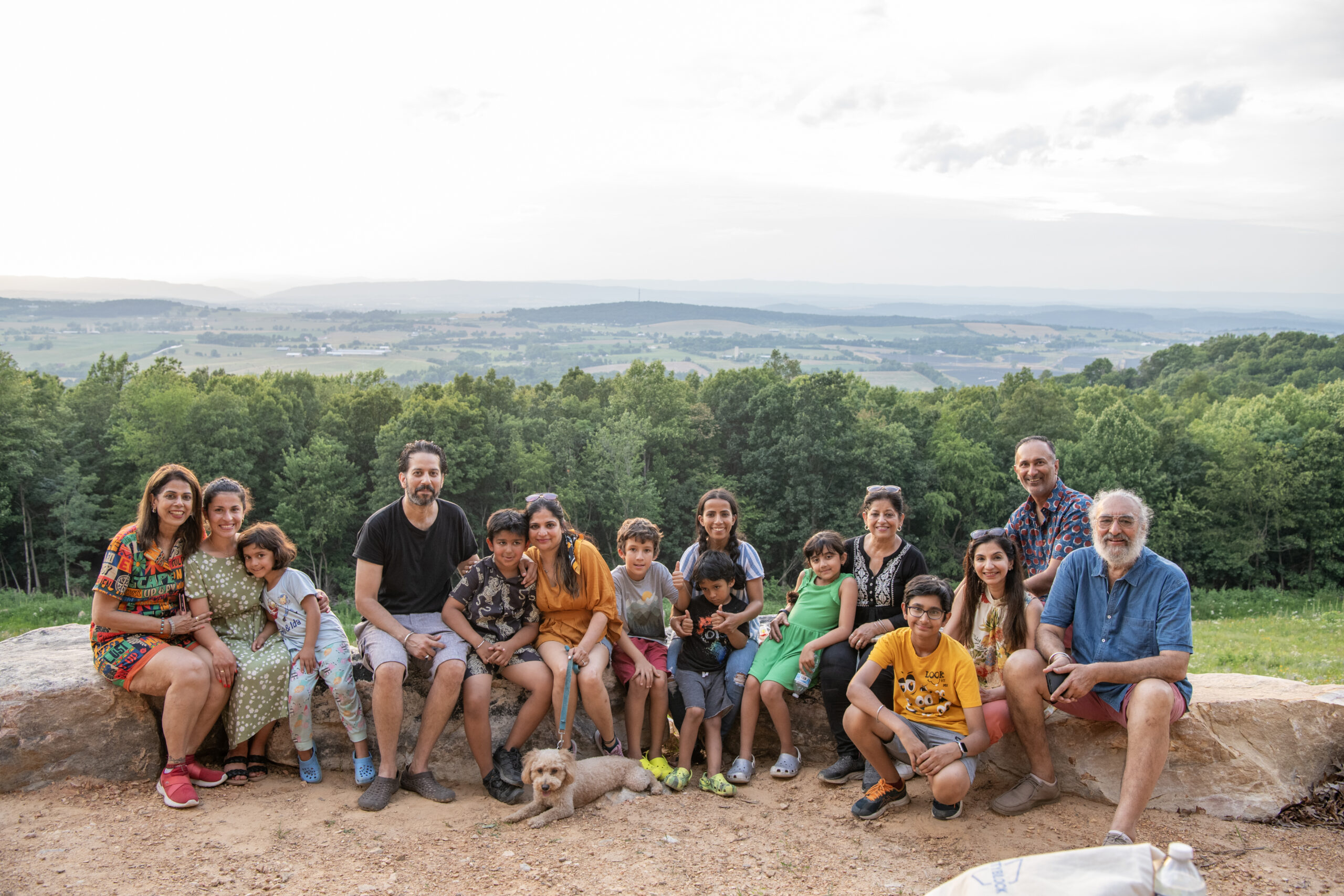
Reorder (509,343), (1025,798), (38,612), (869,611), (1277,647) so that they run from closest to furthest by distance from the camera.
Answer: (1025,798), (869,611), (1277,647), (38,612), (509,343)

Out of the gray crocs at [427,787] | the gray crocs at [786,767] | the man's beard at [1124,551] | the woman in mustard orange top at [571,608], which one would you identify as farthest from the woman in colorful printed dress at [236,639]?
the man's beard at [1124,551]

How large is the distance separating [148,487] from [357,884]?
2943 millimetres

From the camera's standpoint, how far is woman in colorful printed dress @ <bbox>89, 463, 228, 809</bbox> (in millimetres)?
5309

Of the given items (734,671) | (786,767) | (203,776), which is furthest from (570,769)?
(203,776)

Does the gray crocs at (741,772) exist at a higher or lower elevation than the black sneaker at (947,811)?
lower

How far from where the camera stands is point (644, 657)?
5.86m

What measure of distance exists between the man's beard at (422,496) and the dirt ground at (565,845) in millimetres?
1892

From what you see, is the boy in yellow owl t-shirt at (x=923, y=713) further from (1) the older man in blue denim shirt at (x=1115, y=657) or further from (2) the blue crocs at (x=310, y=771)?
(2) the blue crocs at (x=310, y=771)

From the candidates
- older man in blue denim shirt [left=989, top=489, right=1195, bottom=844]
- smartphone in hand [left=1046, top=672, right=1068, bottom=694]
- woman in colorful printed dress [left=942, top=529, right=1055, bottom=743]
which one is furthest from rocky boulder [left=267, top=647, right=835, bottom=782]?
smartphone in hand [left=1046, top=672, right=1068, bottom=694]

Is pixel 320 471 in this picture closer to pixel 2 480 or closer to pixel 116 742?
pixel 2 480

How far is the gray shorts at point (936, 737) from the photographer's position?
4.94 metres

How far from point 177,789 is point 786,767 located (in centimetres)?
385

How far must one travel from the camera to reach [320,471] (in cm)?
→ 3384

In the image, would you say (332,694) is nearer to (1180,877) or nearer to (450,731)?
(450,731)
